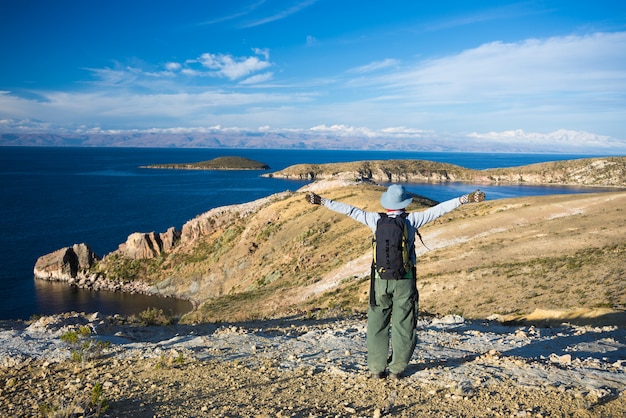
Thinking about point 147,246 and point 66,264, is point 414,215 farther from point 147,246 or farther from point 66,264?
point 66,264

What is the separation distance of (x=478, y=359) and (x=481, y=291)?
10.9 m

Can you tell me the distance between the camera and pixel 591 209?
93.4ft

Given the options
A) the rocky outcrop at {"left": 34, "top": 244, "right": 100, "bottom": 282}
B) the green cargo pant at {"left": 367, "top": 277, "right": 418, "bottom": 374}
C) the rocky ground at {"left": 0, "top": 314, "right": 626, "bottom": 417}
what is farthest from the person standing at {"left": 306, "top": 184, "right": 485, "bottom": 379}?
the rocky outcrop at {"left": 34, "top": 244, "right": 100, "bottom": 282}

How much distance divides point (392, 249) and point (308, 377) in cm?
249

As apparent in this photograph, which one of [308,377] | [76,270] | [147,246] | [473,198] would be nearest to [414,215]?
[473,198]

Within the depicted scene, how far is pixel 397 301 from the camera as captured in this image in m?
6.27

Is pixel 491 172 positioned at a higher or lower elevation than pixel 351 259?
higher

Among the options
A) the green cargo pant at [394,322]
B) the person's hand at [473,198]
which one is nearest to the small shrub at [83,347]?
the green cargo pant at [394,322]

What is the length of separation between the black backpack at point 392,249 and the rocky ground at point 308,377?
1664 mm

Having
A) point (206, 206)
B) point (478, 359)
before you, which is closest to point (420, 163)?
point (206, 206)

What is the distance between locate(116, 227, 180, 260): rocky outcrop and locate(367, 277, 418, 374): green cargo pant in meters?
42.6

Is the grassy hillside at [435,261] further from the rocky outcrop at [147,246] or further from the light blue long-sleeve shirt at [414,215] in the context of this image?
the light blue long-sleeve shirt at [414,215]

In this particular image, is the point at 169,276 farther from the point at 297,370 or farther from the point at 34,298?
the point at 297,370

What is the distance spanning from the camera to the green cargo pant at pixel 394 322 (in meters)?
6.22
